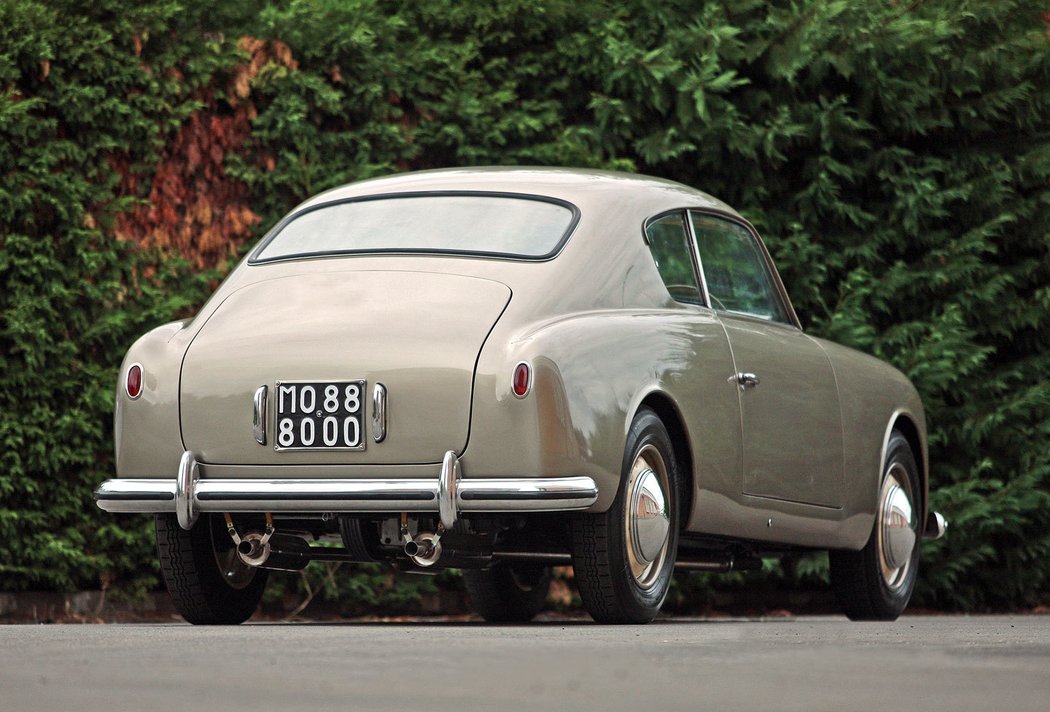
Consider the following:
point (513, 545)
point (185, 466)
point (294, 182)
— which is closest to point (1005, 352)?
point (294, 182)

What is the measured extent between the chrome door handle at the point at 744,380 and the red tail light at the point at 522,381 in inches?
49.3

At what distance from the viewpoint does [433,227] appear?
7.03m

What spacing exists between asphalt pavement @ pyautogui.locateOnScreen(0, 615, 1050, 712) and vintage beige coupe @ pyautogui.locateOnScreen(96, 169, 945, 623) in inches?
20.7

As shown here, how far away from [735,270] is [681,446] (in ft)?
4.01

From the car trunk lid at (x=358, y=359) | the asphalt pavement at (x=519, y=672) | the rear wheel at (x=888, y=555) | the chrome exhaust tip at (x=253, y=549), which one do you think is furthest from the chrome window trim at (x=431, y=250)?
the rear wheel at (x=888, y=555)

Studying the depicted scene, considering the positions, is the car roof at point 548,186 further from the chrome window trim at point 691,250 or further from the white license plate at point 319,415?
the white license plate at point 319,415

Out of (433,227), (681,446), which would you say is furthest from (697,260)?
(433,227)

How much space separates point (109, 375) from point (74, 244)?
0.68 m

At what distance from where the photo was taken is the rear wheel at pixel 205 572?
6754 mm

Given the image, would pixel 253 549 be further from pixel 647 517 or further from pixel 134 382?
pixel 647 517

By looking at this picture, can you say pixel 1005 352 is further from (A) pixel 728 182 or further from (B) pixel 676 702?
(B) pixel 676 702

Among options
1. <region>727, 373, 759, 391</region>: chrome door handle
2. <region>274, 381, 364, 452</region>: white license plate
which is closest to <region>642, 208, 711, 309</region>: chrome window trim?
<region>727, 373, 759, 391</region>: chrome door handle

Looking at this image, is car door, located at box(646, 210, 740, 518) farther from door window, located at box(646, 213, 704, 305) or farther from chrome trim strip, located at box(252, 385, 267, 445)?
chrome trim strip, located at box(252, 385, 267, 445)

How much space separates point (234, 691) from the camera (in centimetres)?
395
